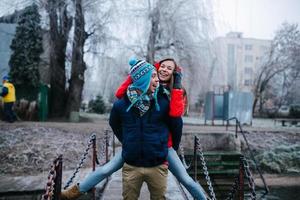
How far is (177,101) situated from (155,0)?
579 inches

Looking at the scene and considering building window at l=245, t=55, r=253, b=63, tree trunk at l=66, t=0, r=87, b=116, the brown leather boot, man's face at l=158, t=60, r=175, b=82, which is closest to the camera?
man's face at l=158, t=60, r=175, b=82

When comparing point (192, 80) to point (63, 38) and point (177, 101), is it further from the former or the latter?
point (177, 101)

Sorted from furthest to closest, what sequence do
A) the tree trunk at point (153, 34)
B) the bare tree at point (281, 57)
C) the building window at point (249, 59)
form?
1. the building window at point (249, 59)
2. the bare tree at point (281, 57)
3. the tree trunk at point (153, 34)

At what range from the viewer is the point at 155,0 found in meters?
16.8

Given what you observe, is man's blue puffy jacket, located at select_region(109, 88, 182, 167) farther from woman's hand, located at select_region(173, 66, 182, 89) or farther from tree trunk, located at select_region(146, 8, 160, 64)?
tree trunk, located at select_region(146, 8, 160, 64)

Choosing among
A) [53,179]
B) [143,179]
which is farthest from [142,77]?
[53,179]

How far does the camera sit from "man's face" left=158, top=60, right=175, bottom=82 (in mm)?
3387

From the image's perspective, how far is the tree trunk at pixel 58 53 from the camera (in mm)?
14423

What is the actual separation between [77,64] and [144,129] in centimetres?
1341

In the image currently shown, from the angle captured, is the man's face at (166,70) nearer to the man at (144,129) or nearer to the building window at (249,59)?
the man at (144,129)

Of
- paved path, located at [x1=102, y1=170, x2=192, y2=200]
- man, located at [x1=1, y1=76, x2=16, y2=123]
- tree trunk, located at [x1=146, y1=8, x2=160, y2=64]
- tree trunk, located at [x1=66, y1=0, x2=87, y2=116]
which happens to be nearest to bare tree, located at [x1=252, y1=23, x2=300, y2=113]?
tree trunk, located at [x1=146, y1=8, x2=160, y2=64]

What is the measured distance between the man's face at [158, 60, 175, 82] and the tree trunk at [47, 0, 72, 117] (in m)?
12.1

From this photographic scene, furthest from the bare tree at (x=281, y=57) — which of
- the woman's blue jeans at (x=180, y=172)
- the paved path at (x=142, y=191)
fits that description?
the woman's blue jeans at (x=180, y=172)

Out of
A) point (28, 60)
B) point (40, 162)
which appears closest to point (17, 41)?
point (28, 60)
